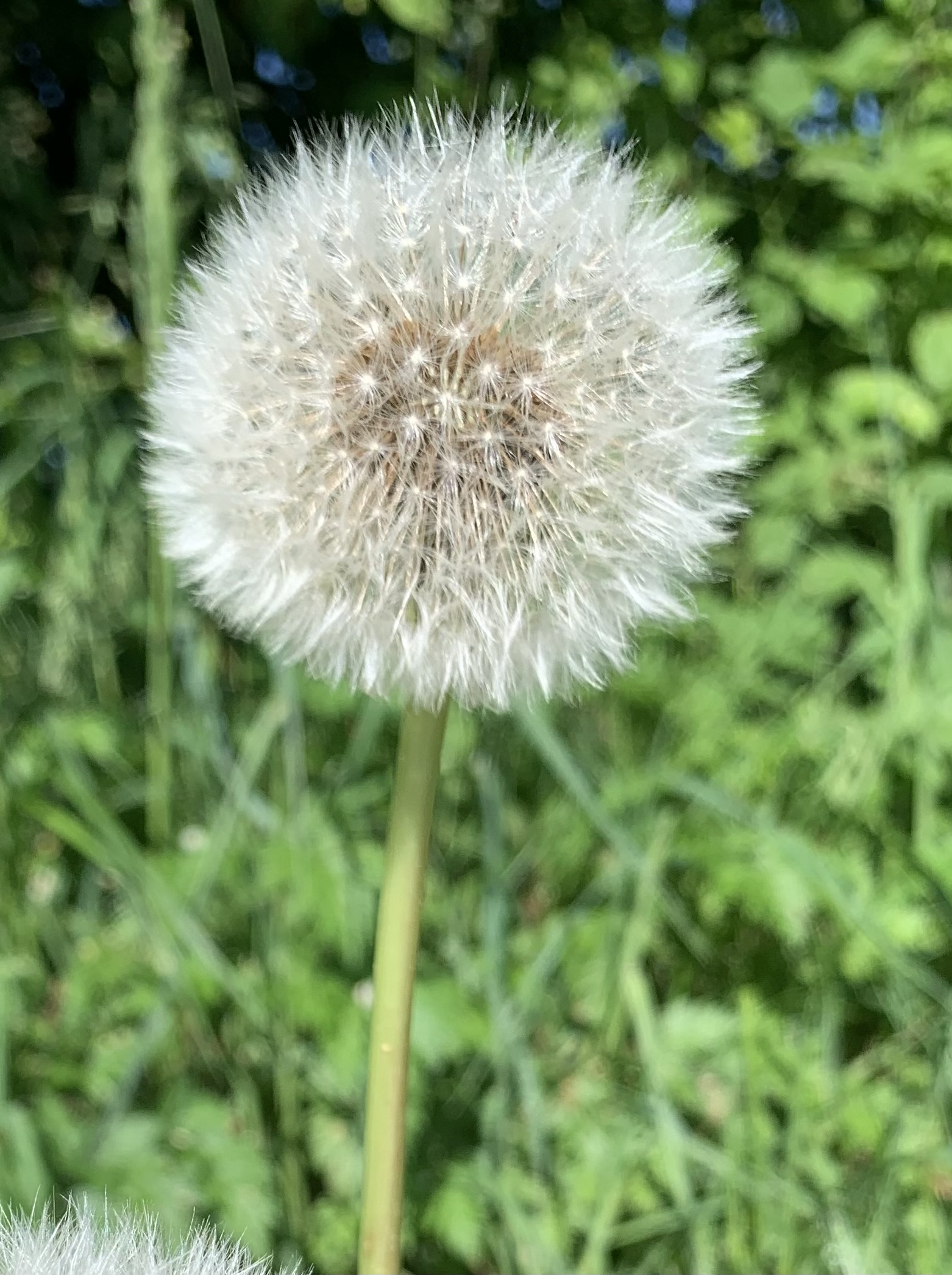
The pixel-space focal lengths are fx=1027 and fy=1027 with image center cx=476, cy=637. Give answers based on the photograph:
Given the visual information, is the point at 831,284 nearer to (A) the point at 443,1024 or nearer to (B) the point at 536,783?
(B) the point at 536,783

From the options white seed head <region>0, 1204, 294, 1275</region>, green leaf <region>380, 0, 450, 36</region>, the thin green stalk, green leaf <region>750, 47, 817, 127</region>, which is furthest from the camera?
green leaf <region>750, 47, 817, 127</region>

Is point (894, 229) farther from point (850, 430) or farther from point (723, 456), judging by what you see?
point (723, 456)

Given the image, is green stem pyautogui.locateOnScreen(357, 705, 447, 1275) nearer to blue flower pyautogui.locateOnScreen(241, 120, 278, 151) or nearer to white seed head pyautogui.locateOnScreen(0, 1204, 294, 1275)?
white seed head pyautogui.locateOnScreen(0, 1204, 294, 1275)

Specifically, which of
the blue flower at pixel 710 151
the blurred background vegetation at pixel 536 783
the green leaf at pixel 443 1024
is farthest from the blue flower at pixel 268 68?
the green leaf at pixel 443 1024

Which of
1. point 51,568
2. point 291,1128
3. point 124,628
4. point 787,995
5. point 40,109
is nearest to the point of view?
point 291,1128

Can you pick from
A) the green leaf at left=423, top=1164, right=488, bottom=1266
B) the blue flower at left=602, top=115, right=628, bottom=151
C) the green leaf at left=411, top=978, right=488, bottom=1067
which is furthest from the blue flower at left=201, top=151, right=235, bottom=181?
the green leaf at left=423, top=1164, right=488, bottom=1266

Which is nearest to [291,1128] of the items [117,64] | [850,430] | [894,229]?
[850,430]

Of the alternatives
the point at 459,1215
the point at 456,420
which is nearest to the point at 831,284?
the point at 456,420

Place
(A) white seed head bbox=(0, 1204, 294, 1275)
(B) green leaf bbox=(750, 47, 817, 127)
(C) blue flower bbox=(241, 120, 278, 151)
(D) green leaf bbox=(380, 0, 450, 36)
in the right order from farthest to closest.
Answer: (C) blue flower bbox=(241, 120, 278, 151) < (B) green leaf bbox=(750, 47, 817, 127) < (D) green leaf bbox=(380, 0, 450, 36) < (A) white seed head bbox=(0, 1204, 294, 1275)
